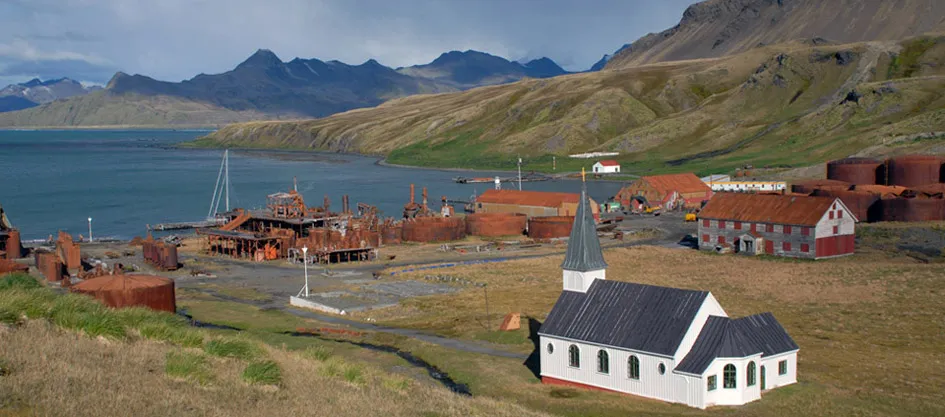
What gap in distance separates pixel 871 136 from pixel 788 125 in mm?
36865

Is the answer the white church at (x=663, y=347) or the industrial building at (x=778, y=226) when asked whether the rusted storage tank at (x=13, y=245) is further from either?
the white church at (x=663, y=347)

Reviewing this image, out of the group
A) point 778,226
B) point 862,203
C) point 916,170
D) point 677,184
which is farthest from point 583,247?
point 916,170

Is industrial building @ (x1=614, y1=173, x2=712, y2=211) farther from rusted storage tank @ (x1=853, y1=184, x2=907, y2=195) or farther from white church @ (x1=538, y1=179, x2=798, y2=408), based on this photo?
white church @ (x1=538, y1=179, x2=798, y2=408)

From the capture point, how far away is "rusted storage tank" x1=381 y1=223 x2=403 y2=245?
89125 mm

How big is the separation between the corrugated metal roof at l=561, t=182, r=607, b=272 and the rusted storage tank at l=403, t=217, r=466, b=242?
51810 millimetres

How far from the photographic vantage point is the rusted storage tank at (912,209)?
82.9 metres

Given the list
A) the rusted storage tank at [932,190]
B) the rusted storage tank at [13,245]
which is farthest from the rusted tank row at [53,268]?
the rusted storage tank at [932,190]

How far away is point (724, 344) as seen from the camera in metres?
31.4

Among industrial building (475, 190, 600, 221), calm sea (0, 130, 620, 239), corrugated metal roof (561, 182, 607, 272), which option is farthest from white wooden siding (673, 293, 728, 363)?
calm sea (0, 130, 620, 239)

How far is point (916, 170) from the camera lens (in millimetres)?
104625

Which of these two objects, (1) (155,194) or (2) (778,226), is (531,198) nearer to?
(2) (778,226)

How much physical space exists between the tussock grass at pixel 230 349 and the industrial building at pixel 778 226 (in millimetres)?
52734

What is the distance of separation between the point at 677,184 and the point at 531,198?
21759 mm

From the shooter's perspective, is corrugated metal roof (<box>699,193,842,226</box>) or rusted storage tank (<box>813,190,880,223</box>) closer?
corrugated metal roof (<box>699,193,842,226</box>)
